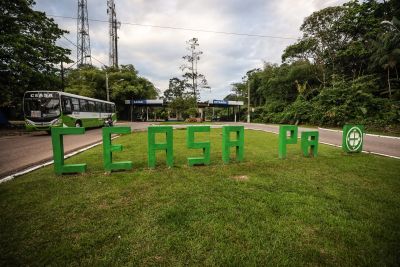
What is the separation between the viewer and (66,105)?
14.8 metres

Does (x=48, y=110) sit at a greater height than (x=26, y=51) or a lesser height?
lesser

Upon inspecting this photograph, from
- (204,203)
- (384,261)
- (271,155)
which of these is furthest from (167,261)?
(271,155)

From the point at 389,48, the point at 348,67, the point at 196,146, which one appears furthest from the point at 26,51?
the point at 348,67

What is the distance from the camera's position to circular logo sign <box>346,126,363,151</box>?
7484 millimetres

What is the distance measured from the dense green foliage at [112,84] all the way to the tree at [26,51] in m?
15.0

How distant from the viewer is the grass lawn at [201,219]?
2174mm

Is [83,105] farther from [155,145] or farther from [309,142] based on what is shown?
[309,142]

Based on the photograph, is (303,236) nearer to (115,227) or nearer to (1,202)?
(115,227)

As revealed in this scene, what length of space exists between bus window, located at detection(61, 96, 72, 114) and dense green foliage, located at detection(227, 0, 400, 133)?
911 inches

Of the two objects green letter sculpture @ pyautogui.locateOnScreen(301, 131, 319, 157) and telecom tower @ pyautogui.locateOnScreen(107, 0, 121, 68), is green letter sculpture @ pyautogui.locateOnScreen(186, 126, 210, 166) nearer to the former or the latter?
green letter sculpture @ pyautogui.locateOnScreen(301, 131, 319, 157)

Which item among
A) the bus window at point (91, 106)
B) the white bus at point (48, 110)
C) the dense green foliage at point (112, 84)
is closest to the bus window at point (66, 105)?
the white bus at point (48, 110)

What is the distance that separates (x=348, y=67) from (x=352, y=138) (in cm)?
2595

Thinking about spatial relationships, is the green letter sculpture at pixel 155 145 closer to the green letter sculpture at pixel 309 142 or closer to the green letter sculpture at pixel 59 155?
the green letter sculpture at pixel 59 155

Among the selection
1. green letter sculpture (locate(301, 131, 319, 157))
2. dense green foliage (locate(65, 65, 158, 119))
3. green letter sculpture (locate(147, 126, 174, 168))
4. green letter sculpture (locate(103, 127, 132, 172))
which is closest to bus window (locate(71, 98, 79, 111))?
green letter sculpture (locate(103, 127, 132, 172))
